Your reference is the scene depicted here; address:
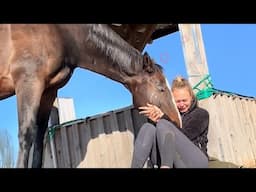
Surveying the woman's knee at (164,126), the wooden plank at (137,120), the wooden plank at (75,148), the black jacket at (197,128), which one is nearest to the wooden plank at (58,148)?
the wooden plank at (75,148)

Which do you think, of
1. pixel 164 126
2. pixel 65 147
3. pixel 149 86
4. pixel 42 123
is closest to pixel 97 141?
pixel 65 147

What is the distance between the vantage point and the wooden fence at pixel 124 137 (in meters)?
2.86

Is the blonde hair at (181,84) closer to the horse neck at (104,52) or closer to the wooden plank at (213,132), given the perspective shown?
the wooden plank at (213,132)

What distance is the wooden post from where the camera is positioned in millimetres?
2869

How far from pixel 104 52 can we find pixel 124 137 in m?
0.74

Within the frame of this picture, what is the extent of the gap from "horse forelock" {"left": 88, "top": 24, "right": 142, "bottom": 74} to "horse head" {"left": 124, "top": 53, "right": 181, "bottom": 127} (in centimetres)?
6

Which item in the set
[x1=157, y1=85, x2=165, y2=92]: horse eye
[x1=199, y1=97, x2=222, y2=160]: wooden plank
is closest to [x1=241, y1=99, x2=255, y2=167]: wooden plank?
[x1=199, y1=97, x2=222, y2=160]: wooden plank

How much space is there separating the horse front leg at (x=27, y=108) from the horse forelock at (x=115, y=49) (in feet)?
2.06
